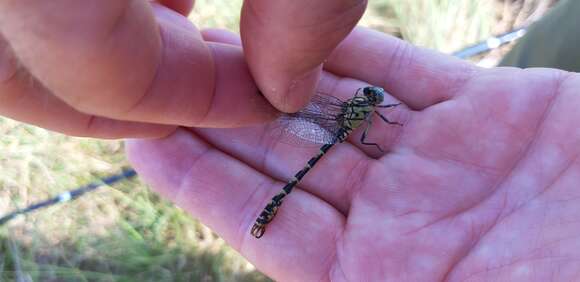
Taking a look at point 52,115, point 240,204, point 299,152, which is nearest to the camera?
point 52,115

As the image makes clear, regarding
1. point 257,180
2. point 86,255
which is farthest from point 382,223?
point 86,255

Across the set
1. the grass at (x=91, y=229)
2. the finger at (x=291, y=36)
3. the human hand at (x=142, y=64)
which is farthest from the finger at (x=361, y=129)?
the grass at (x=91, y=229)

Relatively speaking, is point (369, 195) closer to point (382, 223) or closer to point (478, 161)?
point (382, 223)

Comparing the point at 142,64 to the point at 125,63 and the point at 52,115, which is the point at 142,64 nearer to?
the point at 125,63

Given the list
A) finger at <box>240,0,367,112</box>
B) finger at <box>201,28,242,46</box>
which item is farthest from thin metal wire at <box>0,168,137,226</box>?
finger at <box>240,0,367,112</box>

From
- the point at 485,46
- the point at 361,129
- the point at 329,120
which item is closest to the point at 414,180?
the point at 361,129
